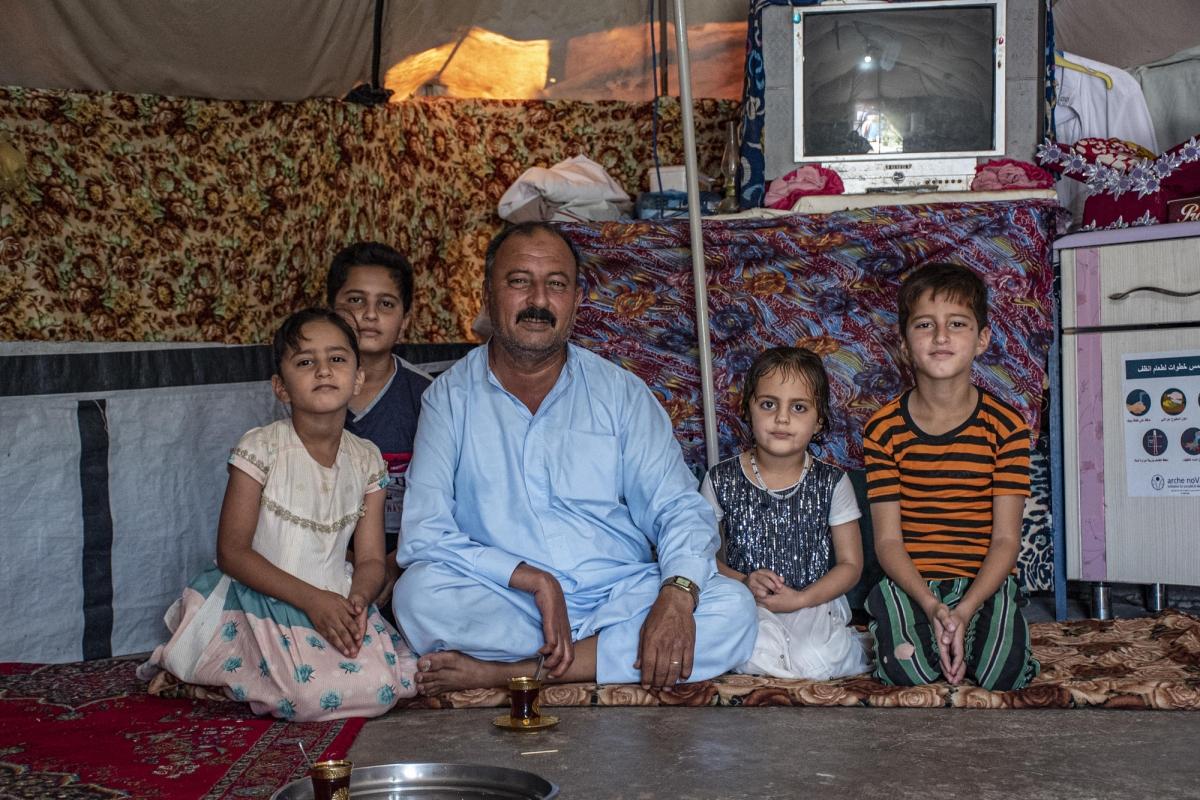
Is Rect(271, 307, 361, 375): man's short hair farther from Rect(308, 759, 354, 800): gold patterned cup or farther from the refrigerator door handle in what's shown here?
the refrigerator door handle

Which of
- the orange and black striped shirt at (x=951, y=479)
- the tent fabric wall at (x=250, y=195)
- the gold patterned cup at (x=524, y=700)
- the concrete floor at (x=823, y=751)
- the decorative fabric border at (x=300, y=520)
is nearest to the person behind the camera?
the concrete floor at (x=823, y=751)

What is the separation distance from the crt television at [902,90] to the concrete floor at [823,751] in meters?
2.12


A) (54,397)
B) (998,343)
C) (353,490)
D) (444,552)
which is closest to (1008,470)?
(998,343)

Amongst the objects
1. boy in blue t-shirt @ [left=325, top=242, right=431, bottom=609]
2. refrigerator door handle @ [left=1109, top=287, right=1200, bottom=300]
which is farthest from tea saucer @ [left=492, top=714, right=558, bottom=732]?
refrigerator door handle @ [left=1109, top=287, right=1200, bottom=300]

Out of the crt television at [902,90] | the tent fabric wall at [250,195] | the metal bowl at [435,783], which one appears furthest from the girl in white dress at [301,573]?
the crt television at [902,90]

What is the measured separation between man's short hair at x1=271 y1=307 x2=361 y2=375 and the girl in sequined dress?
0.98m

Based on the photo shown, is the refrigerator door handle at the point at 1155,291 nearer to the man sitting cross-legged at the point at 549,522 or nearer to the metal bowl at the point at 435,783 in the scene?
the man sitting cross-legged at the point at 549,522

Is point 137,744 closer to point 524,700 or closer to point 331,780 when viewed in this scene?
point 524,700

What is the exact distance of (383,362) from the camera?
11.0 ft

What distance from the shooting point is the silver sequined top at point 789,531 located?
9.84 ft

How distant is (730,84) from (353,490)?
9.07 feet

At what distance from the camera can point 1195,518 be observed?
10.7 feet

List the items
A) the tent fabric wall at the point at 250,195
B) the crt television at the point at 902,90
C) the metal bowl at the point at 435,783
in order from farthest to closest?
the crt television at the point at 902,90, the tent fabric wall at the point at 250,195, the metal bowl at the point at 435,783

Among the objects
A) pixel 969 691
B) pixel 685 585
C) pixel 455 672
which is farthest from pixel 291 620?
pixel 969 691
